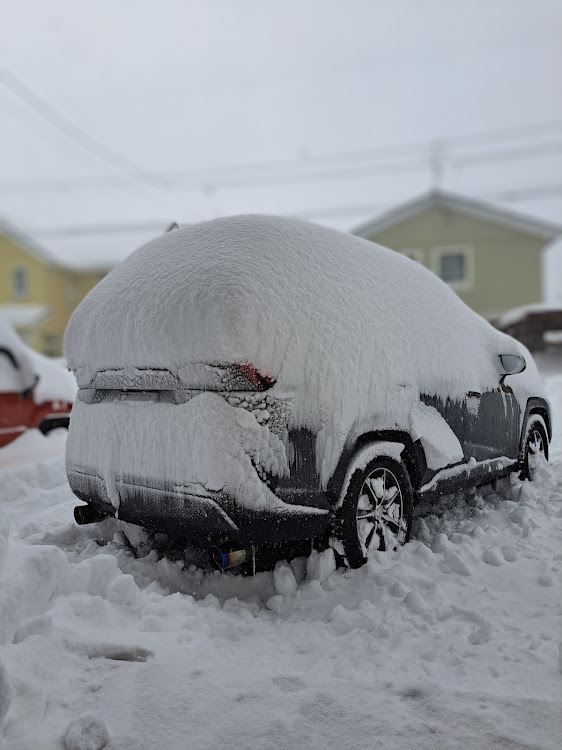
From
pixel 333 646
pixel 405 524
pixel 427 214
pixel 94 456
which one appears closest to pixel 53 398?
pixel 94 456

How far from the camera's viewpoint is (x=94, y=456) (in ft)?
11.2

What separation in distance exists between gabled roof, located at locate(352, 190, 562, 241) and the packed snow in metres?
15.9

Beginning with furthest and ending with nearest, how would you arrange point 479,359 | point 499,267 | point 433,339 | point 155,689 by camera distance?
point 499,267 < point 479,359 < point 433,339 < point 155,689

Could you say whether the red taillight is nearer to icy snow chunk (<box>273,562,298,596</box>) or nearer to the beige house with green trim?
icy snow chunk (<box>273,562,298,596</box>)

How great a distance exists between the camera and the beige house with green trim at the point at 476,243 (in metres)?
19.0

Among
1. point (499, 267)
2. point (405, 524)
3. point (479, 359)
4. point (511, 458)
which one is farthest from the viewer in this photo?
point (499, 267)

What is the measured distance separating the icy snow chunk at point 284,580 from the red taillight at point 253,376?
3.40 feet

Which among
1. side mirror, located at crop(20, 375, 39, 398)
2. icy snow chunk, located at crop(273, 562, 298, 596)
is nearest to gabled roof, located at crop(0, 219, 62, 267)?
side mirror, located at crop(20, 375, 39, 398)

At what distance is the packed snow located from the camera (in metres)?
2.86

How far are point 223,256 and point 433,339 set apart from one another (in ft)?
4.97

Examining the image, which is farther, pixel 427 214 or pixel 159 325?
pixel 427 214

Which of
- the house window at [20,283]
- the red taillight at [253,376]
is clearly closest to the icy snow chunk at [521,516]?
the red taillight at [253,376]

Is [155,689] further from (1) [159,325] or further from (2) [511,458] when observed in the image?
(2) [511,458]

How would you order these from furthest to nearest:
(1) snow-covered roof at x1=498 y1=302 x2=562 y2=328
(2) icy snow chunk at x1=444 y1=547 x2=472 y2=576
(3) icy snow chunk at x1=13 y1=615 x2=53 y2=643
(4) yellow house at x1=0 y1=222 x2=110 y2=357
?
1. (4) yellow house at x1=0 y1=222 x2=110 y2=357
2. (1) snow-covered roof at x1=498 y1=302 x2=562 y2=328
3. (2) icy snow chunk at x1=444 y1=547 x2=472 y2=576
4. (3) icy snow chunk at x1=13 y1=615 x2=53 y2=643
